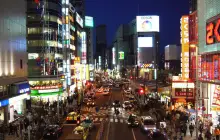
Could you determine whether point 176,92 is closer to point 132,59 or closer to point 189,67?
point 189,67

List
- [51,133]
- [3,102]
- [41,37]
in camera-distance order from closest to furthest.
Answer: [51,133] → [3,102] → [41,37]

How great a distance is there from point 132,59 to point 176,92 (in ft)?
452

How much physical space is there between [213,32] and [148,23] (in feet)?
249

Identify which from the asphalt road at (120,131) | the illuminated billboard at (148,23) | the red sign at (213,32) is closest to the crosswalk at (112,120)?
the asphalt road at (120,131)

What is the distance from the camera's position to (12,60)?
4103 centimetres

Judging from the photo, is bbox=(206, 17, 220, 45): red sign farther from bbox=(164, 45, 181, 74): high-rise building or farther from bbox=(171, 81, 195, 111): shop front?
bbox=(164, 45, 181, 74): high-rise building

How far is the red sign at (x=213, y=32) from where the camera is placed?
1314 inches

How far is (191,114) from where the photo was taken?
40594 mm

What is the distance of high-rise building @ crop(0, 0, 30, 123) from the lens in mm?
36938

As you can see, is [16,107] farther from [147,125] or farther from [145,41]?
[145,41]

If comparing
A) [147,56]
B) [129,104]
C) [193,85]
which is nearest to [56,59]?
[129,104]

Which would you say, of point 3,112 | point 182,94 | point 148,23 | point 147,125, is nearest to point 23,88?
point 3,112

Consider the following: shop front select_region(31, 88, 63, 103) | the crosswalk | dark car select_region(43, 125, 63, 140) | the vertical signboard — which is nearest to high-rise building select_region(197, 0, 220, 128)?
the vertical signboard

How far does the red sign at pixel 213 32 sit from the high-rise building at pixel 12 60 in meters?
24.5
